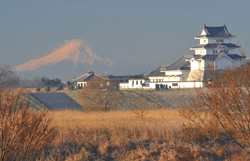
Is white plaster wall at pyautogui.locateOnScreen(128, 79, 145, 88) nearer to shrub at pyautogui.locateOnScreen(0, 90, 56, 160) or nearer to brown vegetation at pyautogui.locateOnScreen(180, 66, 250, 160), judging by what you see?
brown vegetation at pyautogui.locateOnScreen(180, 66, 250, 160)

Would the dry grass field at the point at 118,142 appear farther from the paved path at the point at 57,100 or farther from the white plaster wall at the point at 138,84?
the white plaster wall at the point at 138,84

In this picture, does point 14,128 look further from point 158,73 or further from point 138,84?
point 158,73

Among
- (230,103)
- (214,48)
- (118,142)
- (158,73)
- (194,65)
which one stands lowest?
(118,142)

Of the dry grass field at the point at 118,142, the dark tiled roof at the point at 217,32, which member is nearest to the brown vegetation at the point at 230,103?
the dry grass field at the point at 118,142

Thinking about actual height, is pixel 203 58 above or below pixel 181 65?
above

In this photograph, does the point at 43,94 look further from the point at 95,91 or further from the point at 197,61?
the point at 197,61

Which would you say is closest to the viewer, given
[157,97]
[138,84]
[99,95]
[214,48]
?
[99,95]

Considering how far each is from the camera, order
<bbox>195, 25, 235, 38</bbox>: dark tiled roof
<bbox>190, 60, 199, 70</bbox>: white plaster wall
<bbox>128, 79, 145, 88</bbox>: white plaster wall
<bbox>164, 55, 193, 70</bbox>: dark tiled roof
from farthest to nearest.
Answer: <bbox>195, 25, 235, 38</bbox>: dark tiled roof, <bbox>164, 55, 193, 70</bbox>: dark tiled roof, <bbox>128, 79, 145, 88</bbox>: white plaster wall, <bbox>190, 60, 199, 70</bbox>: white plaster wall

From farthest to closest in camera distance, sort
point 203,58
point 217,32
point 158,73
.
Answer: point 158,73 → point 217,32 → point 203,58

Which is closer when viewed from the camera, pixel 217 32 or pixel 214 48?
pixel 214 48

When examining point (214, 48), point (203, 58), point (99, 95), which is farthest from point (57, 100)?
point (214, 48)

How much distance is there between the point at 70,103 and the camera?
46062 millimetres

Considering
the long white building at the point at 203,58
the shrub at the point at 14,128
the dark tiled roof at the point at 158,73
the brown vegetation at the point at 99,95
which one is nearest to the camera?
the shrub at the point at 14,128

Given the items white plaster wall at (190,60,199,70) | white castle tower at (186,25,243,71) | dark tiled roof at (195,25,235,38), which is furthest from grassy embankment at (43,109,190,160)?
dark tiled roof at (195,25,235,38)
